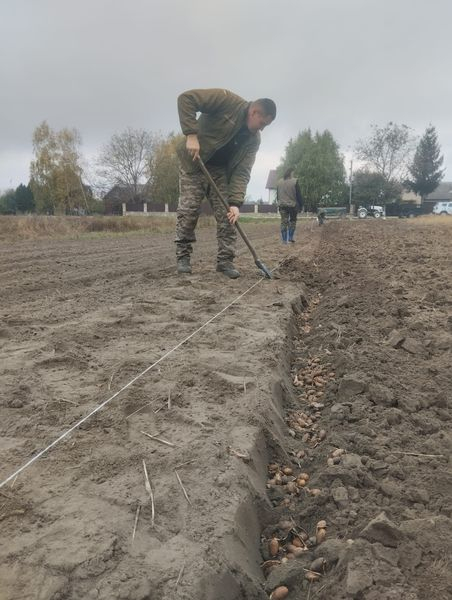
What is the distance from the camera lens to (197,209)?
6.00m

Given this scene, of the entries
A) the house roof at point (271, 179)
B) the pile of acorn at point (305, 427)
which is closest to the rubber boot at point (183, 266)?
the pile of acorn at point (305, 427)

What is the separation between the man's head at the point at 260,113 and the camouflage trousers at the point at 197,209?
2.47ft

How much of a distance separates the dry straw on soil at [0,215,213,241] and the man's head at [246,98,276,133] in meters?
10.5

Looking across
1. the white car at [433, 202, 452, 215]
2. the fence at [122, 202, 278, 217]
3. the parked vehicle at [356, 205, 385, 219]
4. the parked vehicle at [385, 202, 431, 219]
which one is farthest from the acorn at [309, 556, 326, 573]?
the parked vehicle at [385, 202, 431, 219]

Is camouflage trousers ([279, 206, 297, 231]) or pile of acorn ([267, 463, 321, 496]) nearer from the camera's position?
pile of acorn ([267, 463, 321, 496])

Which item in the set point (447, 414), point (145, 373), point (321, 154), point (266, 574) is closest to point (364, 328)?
point (447, 414)

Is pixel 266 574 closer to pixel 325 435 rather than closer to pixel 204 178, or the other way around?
pixel 325 435

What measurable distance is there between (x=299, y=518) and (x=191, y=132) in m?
4.36

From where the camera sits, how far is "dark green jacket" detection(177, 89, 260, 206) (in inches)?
215

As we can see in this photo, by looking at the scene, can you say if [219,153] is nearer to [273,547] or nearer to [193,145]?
[193,145]

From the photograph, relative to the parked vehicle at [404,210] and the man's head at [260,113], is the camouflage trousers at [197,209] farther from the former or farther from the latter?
the parked vehicle at [404,210]

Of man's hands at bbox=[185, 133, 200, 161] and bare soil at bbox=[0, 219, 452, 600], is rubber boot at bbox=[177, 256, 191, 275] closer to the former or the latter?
man's hands at bbox=[185, 133, 200, 161]

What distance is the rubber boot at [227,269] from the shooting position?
6.14 metres

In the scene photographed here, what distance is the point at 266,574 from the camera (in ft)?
5.71
